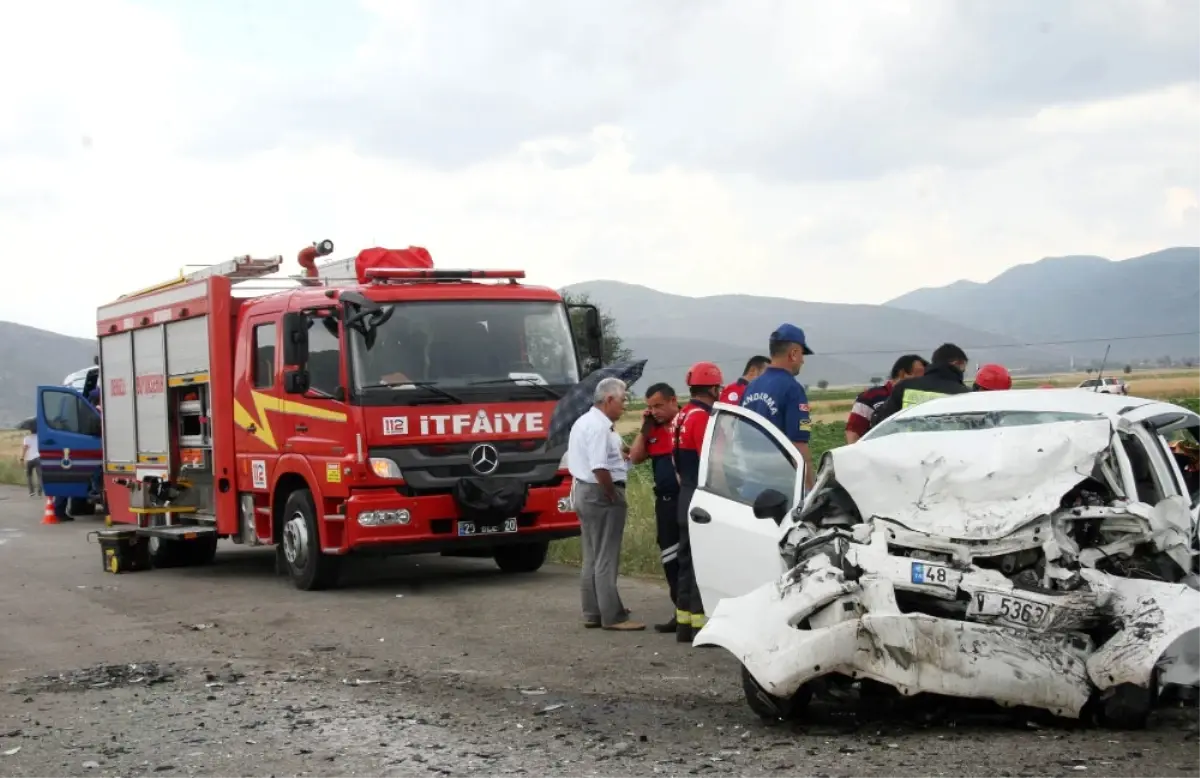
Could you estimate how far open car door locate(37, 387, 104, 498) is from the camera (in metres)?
24.7

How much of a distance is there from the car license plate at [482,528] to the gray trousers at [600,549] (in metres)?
2.45

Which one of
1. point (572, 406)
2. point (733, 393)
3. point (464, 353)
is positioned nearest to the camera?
point (733, 393)

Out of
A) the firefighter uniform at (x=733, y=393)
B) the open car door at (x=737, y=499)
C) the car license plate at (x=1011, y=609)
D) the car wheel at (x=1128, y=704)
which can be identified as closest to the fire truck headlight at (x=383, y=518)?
the firefighter uniform at (x=733, y=393)

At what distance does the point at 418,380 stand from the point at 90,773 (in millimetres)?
6560

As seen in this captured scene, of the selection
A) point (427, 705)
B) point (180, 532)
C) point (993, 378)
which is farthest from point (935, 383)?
point (180, 532)

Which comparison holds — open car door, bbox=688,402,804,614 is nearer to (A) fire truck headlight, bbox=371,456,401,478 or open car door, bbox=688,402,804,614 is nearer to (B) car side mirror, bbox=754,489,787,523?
(B) car side mirror, bbox=754,489,787,523

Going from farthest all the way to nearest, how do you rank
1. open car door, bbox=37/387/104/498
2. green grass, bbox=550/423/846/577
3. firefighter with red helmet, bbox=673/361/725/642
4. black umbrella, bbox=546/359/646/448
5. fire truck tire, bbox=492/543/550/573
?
open car door, bbox=37/387/104/498 < fire truck tire, bbox=492/543/550/573 < green grass, bbox=550/423/846/577 < black umbrella, bbox=546/359/646/448 < firefighter with red helmet, bbox=673/361/725/642

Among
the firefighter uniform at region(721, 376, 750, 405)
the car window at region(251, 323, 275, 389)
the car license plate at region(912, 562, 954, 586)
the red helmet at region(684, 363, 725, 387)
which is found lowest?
the car license plate at region(912, 562, 954, 586)

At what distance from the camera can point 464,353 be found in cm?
1302

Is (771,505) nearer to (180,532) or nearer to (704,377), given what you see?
(704,377)

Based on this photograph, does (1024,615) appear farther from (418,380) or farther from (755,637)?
(418,380)

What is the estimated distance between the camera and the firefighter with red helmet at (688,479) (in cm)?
966

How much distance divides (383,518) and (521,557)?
2.30m

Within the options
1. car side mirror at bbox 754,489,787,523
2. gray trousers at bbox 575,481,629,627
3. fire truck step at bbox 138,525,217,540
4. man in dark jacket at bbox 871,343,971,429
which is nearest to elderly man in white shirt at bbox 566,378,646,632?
gray trousers at bbox 575,481,629,627
